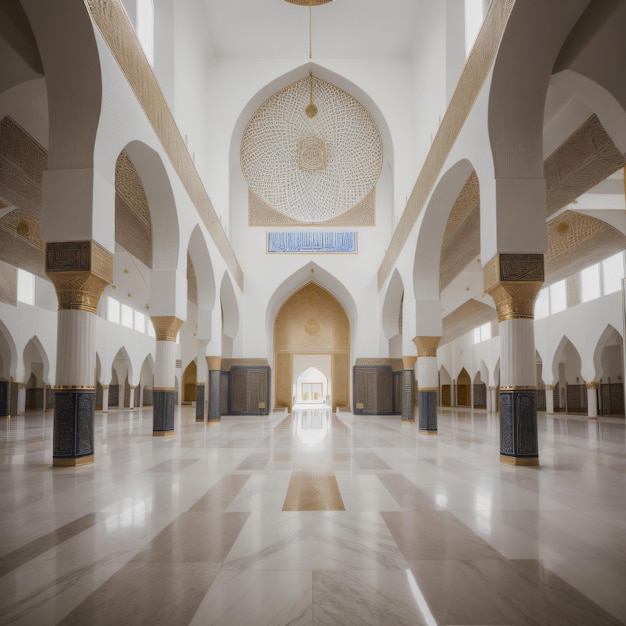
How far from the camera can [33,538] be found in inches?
111

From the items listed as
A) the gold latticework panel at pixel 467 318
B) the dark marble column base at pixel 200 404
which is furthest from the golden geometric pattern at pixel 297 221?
the dark marble column base at pixel 200 404

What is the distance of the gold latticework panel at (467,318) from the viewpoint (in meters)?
18.3

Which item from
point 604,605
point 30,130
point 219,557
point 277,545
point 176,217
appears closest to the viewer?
point 604,605

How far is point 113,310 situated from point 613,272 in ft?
49.6

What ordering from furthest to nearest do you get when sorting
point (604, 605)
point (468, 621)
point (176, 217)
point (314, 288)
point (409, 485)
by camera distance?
point (314, 288) < point (176, 217) < point (409, 485) < point (604, 605) < point (468, 621)

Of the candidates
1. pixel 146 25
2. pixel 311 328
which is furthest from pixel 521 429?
pixel 311 328

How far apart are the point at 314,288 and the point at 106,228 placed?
12283mm

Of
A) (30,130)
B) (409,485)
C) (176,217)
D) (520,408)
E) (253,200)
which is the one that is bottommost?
(409,485)

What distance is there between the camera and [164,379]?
28.0ft

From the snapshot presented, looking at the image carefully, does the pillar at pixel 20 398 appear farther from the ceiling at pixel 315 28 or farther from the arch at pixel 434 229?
the arch at pixel 434 229

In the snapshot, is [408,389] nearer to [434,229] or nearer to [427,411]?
[427,411]

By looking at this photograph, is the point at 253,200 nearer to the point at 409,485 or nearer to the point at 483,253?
the point at 483,253

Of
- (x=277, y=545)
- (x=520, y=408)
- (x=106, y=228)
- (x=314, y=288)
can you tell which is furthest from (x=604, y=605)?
(x=314, y=288)

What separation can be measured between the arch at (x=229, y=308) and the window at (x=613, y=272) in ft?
29.1
